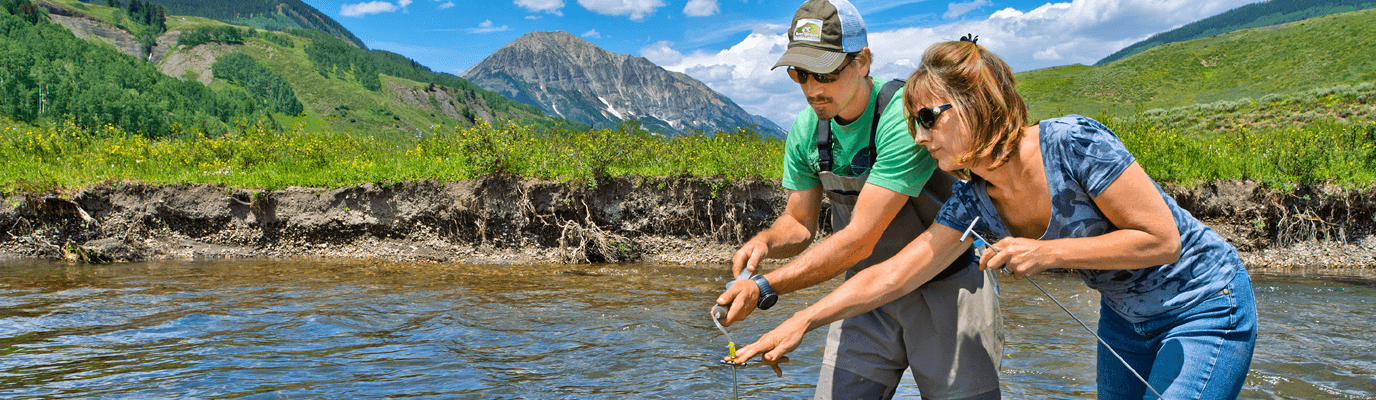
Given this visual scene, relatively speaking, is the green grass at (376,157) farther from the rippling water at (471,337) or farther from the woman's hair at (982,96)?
the woman's hair at (982,96)

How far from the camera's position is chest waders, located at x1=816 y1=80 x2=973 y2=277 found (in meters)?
2.75

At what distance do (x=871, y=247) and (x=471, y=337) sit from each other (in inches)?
193

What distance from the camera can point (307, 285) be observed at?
893cm

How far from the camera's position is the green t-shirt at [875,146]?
8.39 ft

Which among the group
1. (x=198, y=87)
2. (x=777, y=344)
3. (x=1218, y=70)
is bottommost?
(x=777, y=344)

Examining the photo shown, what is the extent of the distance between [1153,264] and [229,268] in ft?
38.8

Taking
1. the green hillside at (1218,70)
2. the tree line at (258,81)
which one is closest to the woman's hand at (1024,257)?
the green hillside at (1218,70)

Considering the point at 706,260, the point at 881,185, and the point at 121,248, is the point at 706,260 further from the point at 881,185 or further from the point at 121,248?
the point at 121,248

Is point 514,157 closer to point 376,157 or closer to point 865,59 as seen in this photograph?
point 376,157

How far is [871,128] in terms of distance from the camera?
276 cm

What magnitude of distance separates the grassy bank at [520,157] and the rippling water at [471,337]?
1.90m

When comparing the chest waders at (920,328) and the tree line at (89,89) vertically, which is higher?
the tree line at (89,89)

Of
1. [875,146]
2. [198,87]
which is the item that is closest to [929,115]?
[875,146]

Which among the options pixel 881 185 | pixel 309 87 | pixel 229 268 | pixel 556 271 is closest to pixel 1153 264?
pixel 881 185
